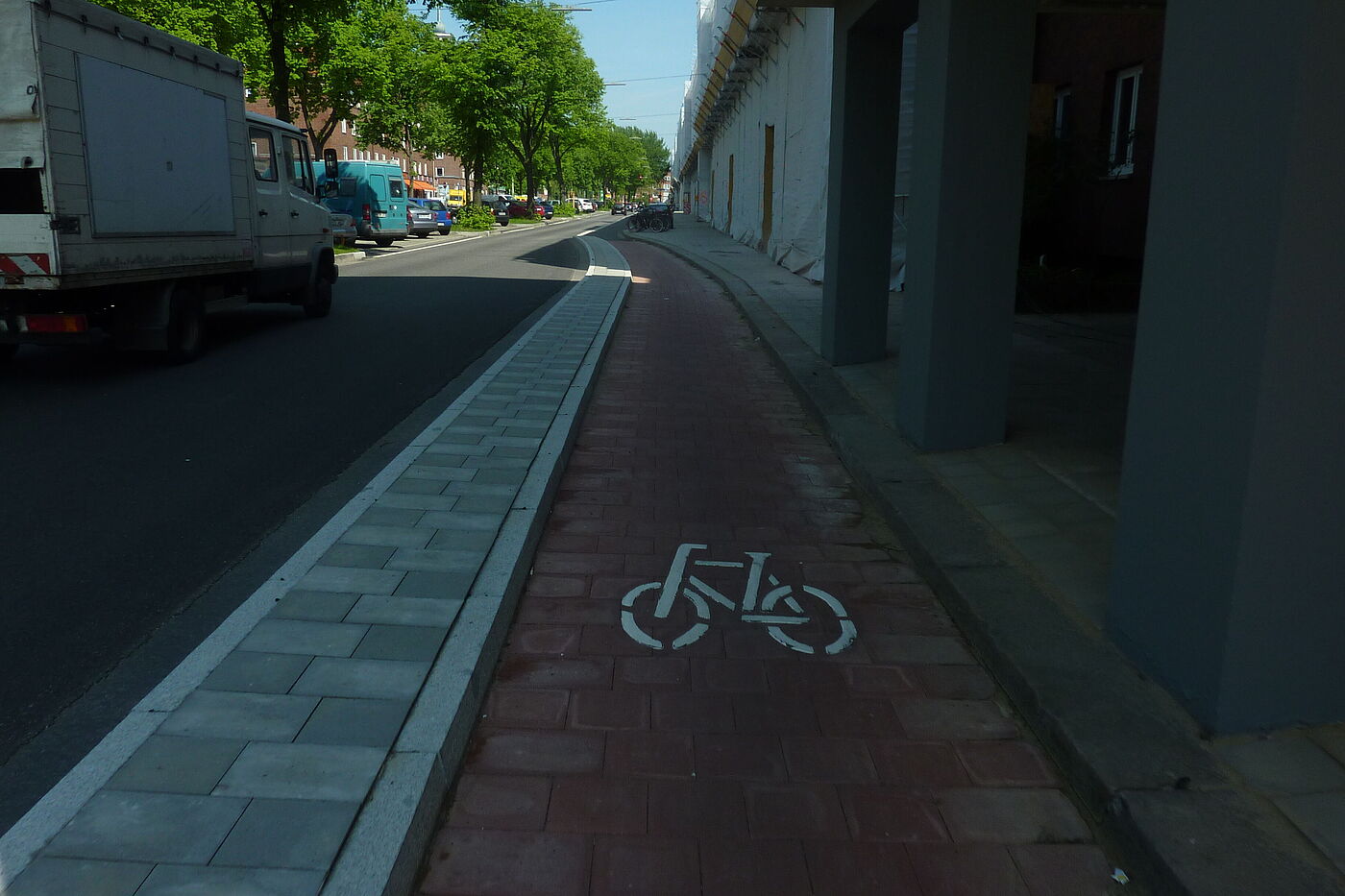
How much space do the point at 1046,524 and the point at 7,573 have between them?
462 centimetres

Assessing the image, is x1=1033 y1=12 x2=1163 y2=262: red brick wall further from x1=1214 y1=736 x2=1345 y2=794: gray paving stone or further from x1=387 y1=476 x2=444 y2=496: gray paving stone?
x1=1214 y1=736 x2=1345 y2=794: gray paving stone

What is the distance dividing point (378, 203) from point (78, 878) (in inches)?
1314

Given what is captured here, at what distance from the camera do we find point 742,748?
3.24 meters

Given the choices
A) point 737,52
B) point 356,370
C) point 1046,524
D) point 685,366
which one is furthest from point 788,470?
point 737,52

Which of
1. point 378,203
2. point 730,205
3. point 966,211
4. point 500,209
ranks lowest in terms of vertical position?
point 966,211

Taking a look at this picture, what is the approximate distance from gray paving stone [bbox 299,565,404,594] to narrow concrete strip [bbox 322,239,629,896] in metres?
0.35

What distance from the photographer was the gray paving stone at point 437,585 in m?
3.97

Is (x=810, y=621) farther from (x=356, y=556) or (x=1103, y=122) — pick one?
(x=1103, y=122)

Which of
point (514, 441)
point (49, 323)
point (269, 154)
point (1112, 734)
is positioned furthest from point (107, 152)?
point (1112, 734)

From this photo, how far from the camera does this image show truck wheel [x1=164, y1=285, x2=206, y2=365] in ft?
31.6

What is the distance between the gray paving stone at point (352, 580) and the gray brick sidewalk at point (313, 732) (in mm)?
11

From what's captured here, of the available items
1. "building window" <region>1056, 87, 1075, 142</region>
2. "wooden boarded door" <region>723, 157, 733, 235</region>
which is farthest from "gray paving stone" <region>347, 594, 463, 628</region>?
"wooden boarded door" <region>723, 157, 733, 235</region>

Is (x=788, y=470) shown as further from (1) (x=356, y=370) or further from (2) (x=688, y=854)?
(1) (x=356, y=370)

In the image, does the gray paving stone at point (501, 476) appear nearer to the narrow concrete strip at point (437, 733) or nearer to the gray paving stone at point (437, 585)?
the narrow concrete strip at point (437, 733)
